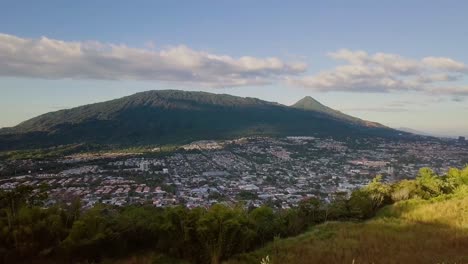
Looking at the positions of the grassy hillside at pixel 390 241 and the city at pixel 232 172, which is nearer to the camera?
the grassy hillside at pixel 390 241

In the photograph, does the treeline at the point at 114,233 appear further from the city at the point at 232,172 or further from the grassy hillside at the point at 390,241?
the city at the point at 232,172

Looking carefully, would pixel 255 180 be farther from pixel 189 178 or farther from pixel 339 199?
pixel 339 199

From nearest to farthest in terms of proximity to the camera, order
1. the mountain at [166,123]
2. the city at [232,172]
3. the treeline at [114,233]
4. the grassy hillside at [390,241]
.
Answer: the grassy hillside at [390,241] < the treeline at [114,233] < the city at [232,172] < the mountain at [166,123]

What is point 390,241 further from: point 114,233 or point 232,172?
point 232,172

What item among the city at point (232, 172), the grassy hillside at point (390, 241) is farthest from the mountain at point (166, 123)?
the grassy hillside at point (390, 241)

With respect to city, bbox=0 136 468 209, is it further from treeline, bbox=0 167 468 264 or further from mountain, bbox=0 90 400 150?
mountain, bbox=0 90 400 150

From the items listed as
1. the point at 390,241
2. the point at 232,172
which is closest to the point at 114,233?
the point at 390,241
